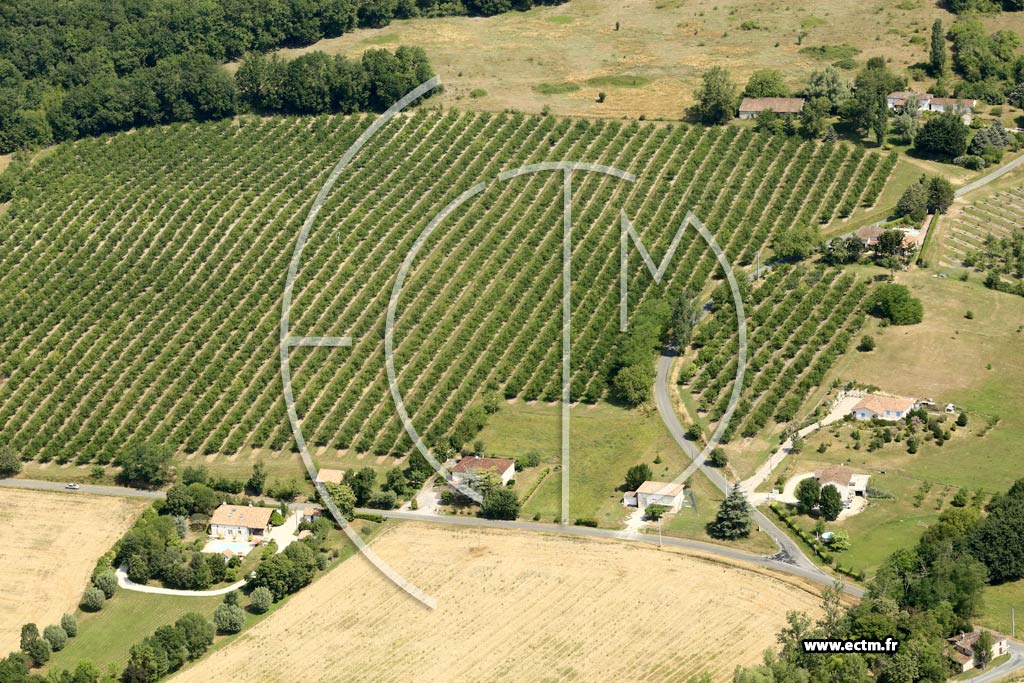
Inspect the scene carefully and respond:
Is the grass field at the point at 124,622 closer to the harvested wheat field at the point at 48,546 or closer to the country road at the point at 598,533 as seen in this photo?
the harvested wheat field at the point at 48,546

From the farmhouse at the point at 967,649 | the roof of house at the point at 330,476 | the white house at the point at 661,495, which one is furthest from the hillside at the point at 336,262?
the farmhouse at the point at 967,649

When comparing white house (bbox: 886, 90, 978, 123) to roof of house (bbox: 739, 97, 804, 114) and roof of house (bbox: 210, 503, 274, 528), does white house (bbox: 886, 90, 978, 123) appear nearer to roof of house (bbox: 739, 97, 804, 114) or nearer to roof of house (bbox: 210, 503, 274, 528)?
roof of house (bbox: 739, 97, 804, 114)

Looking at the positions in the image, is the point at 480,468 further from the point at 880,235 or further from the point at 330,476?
the point at 880,235

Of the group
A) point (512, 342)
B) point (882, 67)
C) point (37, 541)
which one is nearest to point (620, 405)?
point (512, 342)

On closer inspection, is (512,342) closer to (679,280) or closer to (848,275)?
(679,280)

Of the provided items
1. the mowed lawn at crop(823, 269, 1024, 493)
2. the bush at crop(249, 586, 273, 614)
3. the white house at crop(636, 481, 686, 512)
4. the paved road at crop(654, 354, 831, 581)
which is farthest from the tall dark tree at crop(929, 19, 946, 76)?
the bush at crop(249, 586, 273, 614)

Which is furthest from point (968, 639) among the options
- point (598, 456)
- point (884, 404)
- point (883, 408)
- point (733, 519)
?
point (598, 456)
